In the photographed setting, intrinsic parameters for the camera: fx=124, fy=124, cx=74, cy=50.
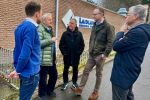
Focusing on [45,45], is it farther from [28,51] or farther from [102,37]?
[102,37]

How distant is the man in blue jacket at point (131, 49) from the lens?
1750 millimetres

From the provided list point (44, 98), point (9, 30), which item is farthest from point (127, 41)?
point (9, 30)

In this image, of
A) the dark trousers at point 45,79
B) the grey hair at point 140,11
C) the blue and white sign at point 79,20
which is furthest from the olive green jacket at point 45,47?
the blue and white sign at point 79,20

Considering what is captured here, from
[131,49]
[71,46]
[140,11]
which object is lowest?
[71,46]

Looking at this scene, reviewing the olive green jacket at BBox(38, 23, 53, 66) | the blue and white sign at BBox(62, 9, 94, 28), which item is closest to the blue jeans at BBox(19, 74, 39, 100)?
the olive green jacket at BBox(38, 23, 53, 66)

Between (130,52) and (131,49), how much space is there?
46 millimetres

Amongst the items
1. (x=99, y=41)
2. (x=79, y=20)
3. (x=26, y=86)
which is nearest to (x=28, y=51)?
(x=26, y=86)

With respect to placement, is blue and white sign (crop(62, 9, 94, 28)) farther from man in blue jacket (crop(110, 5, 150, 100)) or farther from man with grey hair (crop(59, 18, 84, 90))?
man in blue jacket (crop(110, 5, 150, 100))

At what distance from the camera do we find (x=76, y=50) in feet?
10.8

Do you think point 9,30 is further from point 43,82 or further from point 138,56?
point 138,56

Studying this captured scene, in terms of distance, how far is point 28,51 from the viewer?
1.61 meters

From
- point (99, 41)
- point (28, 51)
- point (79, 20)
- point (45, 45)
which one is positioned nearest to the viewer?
point (28, 51)

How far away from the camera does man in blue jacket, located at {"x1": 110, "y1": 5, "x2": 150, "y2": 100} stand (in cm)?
175

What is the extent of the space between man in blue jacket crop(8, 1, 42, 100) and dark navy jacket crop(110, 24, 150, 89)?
4.02 feet
